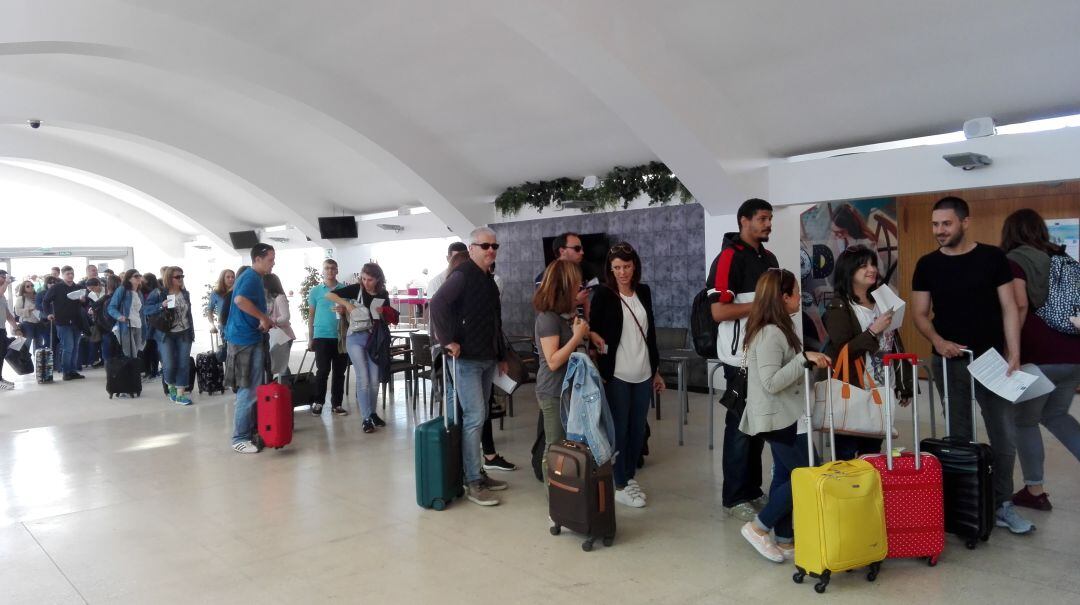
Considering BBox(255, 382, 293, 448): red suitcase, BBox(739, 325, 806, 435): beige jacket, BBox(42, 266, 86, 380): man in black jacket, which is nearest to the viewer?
BBox(739, 325, 806, 435): beige jacket

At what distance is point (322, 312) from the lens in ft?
23.6

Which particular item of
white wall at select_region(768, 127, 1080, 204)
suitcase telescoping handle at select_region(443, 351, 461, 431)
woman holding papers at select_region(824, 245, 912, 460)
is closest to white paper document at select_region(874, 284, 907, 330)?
woman holding papers at select_region(824, 245, 912, 460)

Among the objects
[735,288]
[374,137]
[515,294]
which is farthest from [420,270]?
[735,288]

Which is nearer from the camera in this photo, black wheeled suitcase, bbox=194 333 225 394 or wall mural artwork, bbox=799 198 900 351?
black wheeled suitcase, bbox=194 333 225 394

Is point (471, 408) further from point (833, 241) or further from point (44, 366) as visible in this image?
point (44, 366)

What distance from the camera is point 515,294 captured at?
1116cm

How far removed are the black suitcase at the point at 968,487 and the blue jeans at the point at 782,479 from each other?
695 mm

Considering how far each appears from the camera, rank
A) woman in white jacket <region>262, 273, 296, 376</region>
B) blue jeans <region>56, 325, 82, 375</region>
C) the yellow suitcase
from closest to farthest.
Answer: the yellow suitcase → woman in white jacket <region>262, 273, 296, 376</region> → blue jeans <region>56, 325, 82, 375</region>

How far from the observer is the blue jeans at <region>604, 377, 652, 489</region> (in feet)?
13.9

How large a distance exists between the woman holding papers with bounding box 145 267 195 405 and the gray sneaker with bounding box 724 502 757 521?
666 centimetres

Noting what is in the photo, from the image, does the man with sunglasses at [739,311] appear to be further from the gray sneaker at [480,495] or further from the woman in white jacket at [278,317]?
the woman in white jacket at [278,317]

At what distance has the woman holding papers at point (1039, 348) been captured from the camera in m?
3.77

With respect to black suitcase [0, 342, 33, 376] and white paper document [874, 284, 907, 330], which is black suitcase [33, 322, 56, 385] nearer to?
black suitcase [0, 342, 33, 376]

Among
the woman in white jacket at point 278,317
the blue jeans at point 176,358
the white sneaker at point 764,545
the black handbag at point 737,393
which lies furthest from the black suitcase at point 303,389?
the white sneaker at point 764,545
